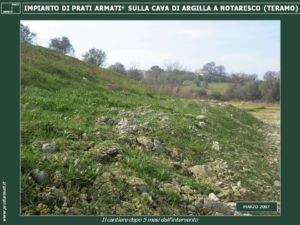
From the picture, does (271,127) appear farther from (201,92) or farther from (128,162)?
(128,162)

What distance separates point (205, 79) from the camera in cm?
2528

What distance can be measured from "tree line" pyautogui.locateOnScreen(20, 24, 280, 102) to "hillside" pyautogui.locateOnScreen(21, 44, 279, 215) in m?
1.96

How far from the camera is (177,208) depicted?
8047 millimetres

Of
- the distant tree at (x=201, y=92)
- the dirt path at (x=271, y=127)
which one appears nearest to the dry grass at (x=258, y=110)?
the dirt path at (x=271, y=127)

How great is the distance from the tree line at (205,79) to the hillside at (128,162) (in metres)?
1.96

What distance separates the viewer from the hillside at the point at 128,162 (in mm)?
7730

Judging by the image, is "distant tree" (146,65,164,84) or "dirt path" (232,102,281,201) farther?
"distant tree" (146,65,164,84)

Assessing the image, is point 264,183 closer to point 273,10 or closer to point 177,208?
point 177,208

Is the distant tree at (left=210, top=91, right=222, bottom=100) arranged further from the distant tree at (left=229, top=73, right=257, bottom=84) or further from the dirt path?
the distant tree at (left=229, top=73, right=257, bottom=84)

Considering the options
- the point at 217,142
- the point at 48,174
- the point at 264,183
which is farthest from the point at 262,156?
the point at 48,174

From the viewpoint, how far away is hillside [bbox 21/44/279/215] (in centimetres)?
773

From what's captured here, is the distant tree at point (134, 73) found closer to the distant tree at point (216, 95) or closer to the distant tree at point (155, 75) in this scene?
the distant tree at point (155, 75)

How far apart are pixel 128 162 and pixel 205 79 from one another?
16.8 metres

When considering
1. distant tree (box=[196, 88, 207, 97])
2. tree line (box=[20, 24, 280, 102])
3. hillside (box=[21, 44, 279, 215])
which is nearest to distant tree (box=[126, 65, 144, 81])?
tree line (box=[20, 24, 280, 102])
